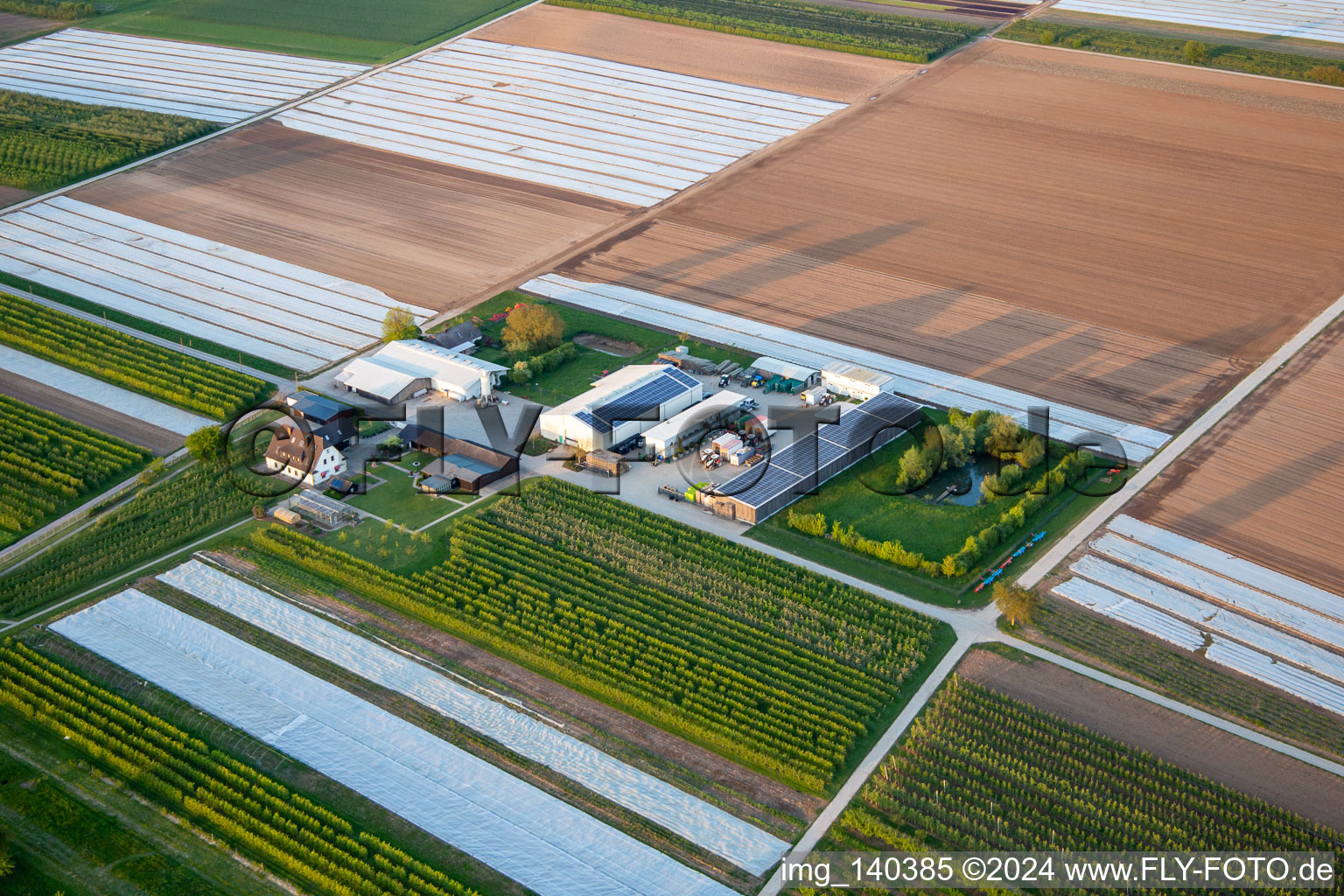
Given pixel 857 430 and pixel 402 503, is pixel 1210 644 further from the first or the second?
pixel 402 503

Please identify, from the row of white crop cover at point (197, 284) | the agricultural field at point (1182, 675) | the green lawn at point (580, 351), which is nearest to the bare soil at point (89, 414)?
→ the row of white crop cover at point (197, 284)

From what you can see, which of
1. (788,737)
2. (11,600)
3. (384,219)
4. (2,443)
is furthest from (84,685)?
(384,219)

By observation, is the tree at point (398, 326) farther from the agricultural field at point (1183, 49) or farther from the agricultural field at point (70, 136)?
the agricultural field at point (1183, 49)

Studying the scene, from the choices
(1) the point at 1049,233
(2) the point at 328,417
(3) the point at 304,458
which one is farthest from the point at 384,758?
(1) the point at 1049,233

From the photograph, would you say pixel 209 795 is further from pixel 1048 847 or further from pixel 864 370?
pixel 864 370

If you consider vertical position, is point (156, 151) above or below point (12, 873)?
above

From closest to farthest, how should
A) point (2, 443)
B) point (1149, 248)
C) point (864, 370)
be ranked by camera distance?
point (2, 443) → point (864, 370) → point (1149, 248)

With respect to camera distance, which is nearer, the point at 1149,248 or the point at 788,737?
the point at 788,737
